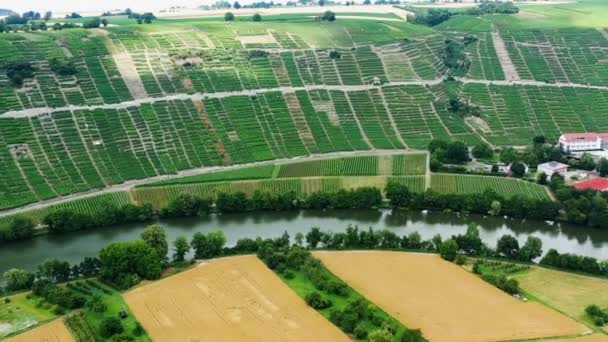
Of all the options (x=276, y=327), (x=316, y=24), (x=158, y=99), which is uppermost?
(x=316, y=24)

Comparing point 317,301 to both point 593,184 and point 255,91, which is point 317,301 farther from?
point 255,91

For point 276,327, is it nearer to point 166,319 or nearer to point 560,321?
point 166,319

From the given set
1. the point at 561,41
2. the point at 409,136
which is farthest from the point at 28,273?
the point at 561,41

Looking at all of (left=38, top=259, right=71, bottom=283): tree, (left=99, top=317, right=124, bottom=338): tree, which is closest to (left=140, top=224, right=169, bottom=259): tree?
(left=38, top=259, right=71, bottom=283): tree

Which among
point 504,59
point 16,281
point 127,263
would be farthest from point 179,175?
point 504,59

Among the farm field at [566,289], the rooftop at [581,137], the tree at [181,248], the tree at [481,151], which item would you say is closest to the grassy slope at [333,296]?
the tree at [181,248]

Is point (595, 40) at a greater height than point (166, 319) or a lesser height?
greater

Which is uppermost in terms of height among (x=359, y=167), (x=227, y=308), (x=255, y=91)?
(x=255, y=91)
